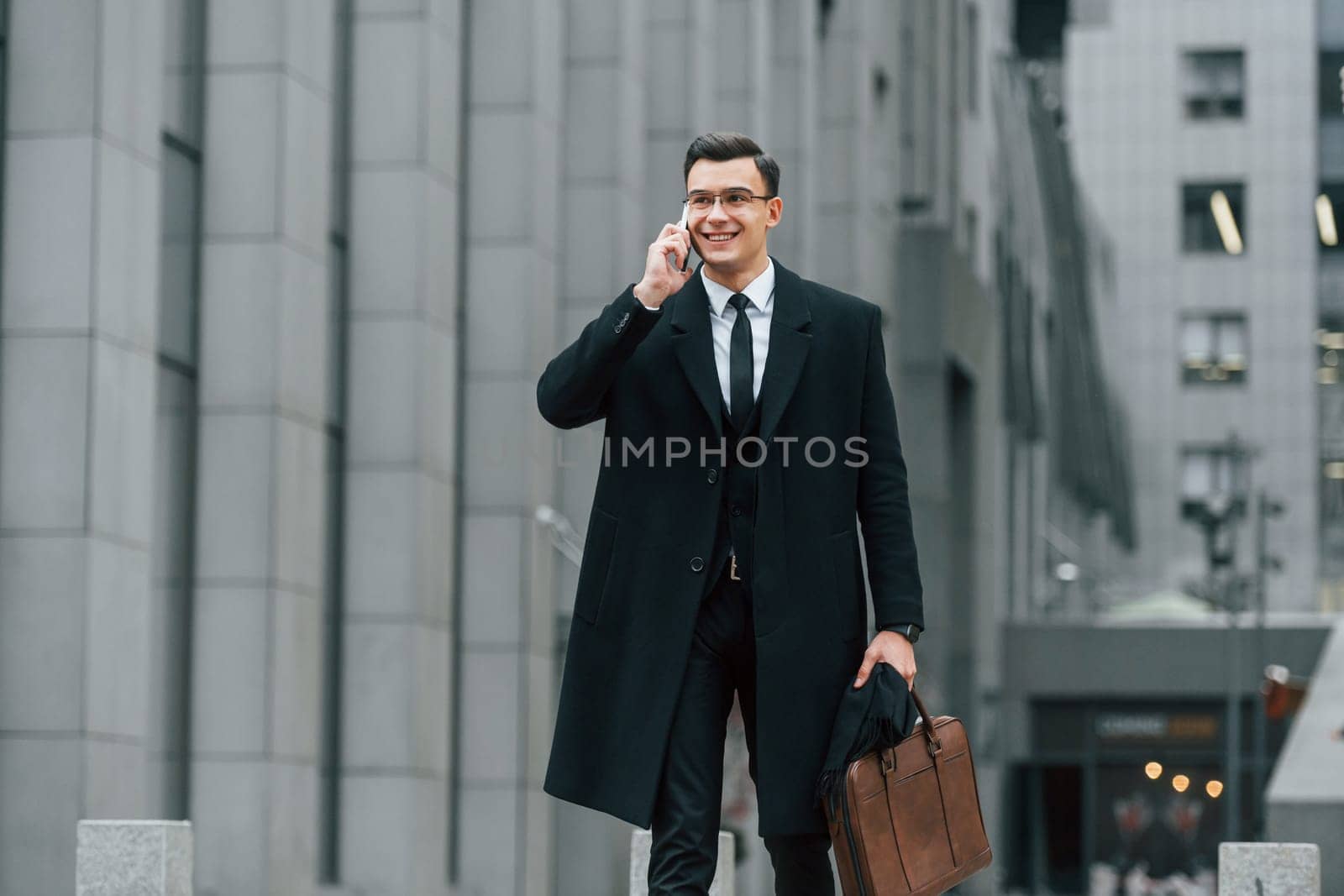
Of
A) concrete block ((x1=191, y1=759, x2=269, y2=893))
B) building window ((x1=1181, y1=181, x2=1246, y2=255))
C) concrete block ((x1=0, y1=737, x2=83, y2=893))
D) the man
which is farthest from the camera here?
building window ((x1=1181, y1=181, x2=1246, y2=255))

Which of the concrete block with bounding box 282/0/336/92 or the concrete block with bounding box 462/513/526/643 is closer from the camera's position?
the concrete block with bounding box 282/0/336/92

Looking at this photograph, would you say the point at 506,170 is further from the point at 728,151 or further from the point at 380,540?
the point at 728,151

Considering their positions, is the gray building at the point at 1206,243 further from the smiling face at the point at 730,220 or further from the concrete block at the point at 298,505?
the smiling face at the point at 730,220

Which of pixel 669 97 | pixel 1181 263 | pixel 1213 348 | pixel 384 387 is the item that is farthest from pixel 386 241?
pixel 1181 263

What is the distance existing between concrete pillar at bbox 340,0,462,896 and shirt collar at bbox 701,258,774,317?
53.8 ft

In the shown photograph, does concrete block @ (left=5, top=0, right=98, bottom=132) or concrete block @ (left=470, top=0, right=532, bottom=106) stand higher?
concrete block @ (left=470, top=0, right=532, bottom=106)

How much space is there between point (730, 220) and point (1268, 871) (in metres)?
5.24

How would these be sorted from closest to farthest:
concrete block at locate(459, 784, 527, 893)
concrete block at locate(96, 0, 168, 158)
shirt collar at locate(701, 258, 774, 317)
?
1. shirt collar at locate(701, 258, 774, 317)
2. concrete block at locate(96, 0, 168, 158)
3. concrete block at locate(459, 784, 527, 893)

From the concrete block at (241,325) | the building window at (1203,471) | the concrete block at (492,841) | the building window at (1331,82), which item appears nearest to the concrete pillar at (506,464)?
the concrete block at (492,841)

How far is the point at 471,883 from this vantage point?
2484 centimetres

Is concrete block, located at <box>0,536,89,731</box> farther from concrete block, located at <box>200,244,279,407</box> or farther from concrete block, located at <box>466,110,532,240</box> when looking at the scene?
concrete block, located at <box>466,110,532,240</box>

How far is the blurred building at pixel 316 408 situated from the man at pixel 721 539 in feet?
32.3

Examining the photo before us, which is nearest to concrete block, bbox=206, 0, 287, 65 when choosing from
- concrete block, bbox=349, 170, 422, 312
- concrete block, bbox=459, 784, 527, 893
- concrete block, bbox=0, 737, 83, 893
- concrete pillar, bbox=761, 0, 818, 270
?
concrete block, bbox=349, 170, 422, 312

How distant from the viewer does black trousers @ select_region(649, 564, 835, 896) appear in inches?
223
